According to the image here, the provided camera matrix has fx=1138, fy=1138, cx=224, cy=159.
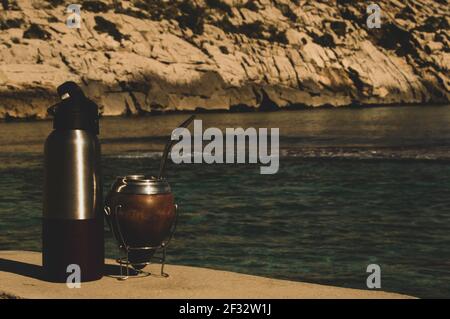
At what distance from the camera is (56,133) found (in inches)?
369

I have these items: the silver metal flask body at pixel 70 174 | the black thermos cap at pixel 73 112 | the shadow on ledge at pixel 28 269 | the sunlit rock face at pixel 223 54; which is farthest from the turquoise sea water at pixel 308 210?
the sunlit rock face at pixel 223 54

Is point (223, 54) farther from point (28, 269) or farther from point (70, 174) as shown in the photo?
point (70, 174)

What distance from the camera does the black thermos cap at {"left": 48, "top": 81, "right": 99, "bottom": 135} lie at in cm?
937

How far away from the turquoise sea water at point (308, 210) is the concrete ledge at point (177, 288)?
2.36 m

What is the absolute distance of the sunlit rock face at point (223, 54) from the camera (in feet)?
227

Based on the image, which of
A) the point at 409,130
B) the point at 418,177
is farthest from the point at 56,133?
the point at 409,130

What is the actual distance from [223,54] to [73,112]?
7023 cm

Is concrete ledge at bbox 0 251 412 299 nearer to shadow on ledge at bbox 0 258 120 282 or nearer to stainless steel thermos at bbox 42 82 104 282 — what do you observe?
shadow on ledge at bbox 0 258 120 282

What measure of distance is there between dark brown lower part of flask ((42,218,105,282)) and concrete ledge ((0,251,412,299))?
13cm

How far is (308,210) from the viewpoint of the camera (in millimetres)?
18953

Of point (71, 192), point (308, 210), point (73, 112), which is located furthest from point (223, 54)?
point (71, 192)

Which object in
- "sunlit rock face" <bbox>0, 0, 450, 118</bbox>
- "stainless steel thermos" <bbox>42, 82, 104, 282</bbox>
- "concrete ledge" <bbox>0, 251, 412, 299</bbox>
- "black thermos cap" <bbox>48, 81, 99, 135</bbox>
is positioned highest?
"sunlit rock face" <bbox>0, 0, 450, 118</bbox>

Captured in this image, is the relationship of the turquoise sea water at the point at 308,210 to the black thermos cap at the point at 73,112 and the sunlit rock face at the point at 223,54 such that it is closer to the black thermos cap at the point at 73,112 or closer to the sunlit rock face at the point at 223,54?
the black thermos cap at the point at 73,112

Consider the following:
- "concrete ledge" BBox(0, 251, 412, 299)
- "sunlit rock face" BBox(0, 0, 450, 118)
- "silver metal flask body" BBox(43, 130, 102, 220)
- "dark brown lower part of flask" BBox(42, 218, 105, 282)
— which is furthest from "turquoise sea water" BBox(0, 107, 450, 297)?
"sunlit rock face" BBox(0, 0, 450, 118)
